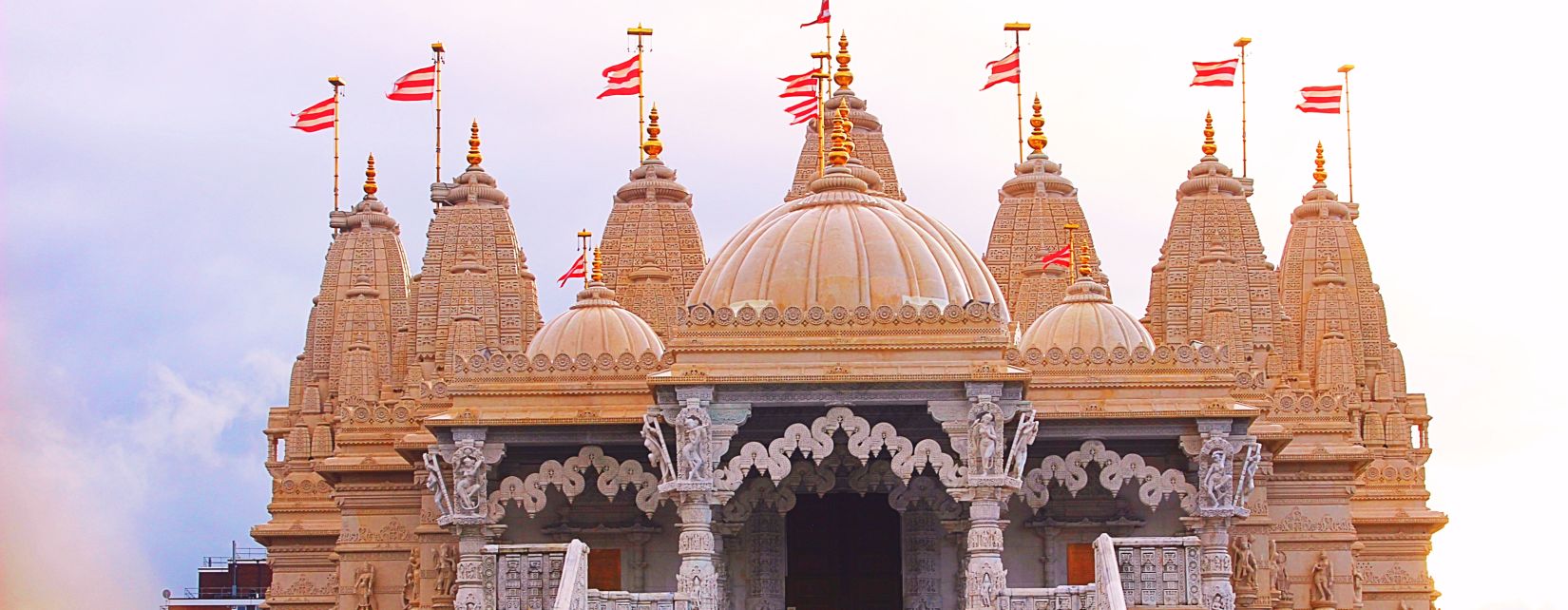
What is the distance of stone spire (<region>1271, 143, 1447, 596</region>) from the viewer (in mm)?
45562

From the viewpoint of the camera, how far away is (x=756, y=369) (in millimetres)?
36094

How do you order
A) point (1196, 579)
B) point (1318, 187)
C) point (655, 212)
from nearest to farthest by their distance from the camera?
1. point (1196, 579)
2. point (655, 212)
3. point (1318, 187)

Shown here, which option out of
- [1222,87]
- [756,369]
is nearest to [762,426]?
[756,369]

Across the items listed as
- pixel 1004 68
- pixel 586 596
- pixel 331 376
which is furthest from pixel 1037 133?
pixel 586 596

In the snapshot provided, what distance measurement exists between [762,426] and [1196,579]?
221 inches

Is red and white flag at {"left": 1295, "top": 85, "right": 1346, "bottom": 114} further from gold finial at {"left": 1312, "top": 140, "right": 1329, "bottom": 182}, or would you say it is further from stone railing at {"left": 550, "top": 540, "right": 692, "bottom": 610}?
stone railing at {"left": 550, "top": 540, "right": 692, "bottom": 610}

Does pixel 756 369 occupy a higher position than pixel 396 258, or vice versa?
pixel 396 258

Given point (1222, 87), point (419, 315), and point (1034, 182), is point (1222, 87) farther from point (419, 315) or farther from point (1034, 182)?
point (419, 315)

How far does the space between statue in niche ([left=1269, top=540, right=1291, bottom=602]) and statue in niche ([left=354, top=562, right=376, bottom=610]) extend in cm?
1347

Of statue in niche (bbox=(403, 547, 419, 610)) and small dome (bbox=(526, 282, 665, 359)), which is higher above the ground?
small dome (bbox=(526, 282, 665, 359))

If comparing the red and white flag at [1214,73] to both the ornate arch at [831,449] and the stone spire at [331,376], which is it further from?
the ornate arch at [831,449]

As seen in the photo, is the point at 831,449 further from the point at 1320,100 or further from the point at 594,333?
the point at 1320,100

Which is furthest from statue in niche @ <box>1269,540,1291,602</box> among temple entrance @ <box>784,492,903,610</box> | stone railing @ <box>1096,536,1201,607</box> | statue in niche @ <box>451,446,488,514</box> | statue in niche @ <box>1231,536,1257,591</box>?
statue in niche @ <box>451,446,488,514</box>

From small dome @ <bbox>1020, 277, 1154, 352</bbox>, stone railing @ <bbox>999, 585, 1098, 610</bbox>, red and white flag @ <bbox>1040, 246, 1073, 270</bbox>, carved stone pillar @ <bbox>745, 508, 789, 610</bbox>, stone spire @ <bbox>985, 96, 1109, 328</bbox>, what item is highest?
stone spire @ <bbox>985, 96, 1109, 328</bbox>
